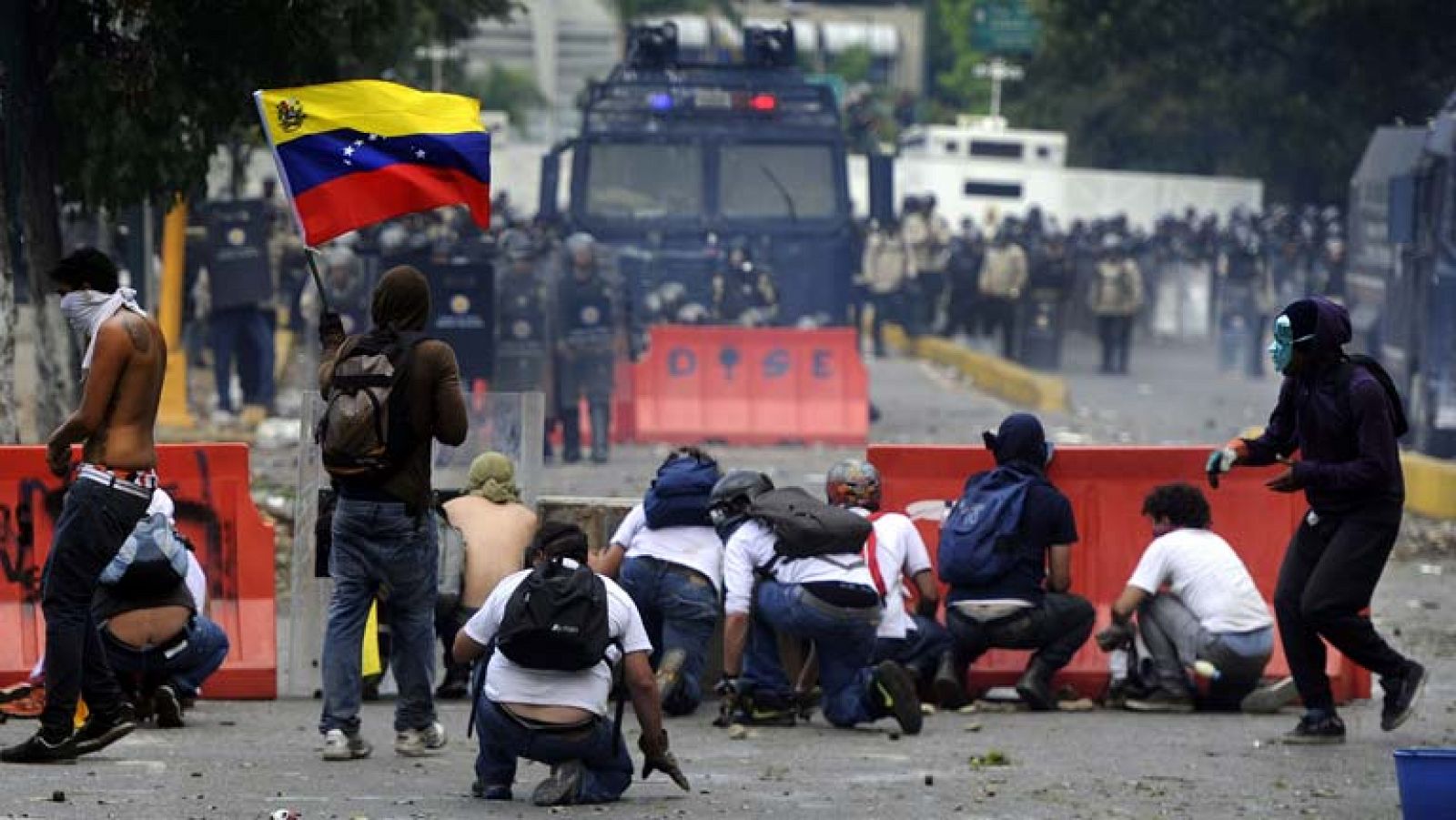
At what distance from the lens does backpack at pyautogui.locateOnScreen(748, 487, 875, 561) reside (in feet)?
35.3

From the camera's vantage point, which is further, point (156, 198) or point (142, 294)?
point (142, 294)

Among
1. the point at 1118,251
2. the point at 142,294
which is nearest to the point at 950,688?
the point at 142,294

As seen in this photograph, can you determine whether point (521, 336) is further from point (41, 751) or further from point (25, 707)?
point (41, 751)

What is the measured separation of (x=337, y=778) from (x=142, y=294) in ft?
37.5

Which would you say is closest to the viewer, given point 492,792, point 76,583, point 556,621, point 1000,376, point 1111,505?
point 556,621

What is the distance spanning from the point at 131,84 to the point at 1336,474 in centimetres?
555

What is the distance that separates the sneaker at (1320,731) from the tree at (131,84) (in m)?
5.25

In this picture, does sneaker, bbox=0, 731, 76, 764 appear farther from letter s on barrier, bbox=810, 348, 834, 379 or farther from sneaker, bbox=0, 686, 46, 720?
letter s on barrier, bbox=810, 348, 834, 379

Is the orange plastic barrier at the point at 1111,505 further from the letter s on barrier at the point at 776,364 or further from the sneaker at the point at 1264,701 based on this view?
the letter s on barrier at the point at 776,364

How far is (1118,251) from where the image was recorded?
3422 centimetres

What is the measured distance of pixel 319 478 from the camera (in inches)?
439

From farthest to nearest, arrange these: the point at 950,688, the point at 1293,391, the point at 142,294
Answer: the point at 142,294 → the point at 950,688 → the point at 1293,391

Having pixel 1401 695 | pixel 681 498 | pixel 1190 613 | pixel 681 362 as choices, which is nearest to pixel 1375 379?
pixel 1401 695

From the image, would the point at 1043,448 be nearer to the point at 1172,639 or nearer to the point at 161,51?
the point at 1172,639
